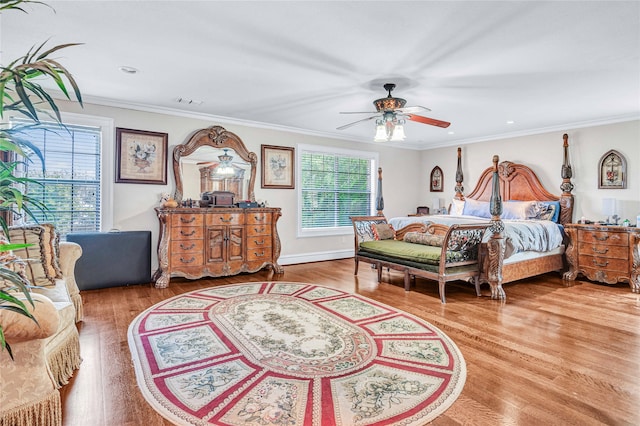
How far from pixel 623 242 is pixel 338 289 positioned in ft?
12.6

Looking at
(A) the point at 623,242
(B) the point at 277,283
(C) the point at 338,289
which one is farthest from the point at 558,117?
(B) the point at 277,283

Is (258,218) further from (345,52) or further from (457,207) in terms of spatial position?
(457,207)

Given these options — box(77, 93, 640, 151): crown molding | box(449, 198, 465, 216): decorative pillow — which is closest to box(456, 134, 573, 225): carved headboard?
box(449, 198, 465, 216): decorative pillow

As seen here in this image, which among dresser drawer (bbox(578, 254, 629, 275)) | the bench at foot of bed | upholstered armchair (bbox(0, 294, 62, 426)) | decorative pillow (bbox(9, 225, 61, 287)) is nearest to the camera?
upholstered armchair (bbox(0, 294, 62, 426))

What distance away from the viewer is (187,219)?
4582 millimetres

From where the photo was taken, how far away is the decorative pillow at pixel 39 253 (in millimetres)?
2564

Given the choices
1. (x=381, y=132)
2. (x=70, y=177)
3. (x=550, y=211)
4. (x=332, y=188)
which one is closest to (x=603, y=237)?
(x=550, y=211)

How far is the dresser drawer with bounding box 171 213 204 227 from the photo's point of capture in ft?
14.8

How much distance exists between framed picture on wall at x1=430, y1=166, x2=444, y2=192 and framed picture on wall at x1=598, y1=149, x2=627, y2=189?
278 centimetres

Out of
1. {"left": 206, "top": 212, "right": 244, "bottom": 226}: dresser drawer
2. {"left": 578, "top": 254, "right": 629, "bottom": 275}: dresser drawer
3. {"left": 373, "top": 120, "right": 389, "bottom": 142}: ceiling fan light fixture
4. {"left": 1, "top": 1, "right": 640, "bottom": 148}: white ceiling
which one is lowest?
{"left": 578, "top": 254, "right": 629, "bottom": 275}: dresser drawer

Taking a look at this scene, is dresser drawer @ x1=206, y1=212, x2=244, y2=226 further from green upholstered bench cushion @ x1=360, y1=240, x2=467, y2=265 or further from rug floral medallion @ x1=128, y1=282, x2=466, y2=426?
green upholstered bench cushion @ x1=360, y1=240, x2=467, y2=265

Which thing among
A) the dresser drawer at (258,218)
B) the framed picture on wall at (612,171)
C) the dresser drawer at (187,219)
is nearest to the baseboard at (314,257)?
A: the dresser drawer at (258,218)

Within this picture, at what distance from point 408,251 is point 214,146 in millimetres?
3269

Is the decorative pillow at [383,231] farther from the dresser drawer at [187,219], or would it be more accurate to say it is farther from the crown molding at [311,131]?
the dresser drawer at [187,219]
